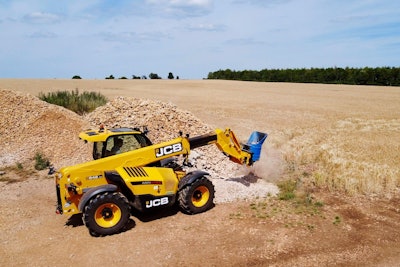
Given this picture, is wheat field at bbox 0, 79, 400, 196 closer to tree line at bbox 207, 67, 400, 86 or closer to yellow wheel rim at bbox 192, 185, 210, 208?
yellow wheel rim at bbox 192, 185, 210, 208

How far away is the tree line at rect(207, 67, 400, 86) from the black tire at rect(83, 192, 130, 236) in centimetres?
6258

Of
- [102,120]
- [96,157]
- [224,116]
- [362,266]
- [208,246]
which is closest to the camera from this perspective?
[362,266]

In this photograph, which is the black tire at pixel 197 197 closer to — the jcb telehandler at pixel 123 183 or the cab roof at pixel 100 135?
the jcb telehandler at pixel 123 183

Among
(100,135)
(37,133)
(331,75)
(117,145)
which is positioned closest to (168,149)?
(117,145)

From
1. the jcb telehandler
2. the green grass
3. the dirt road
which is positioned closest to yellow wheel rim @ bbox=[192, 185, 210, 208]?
the jcb telehandler

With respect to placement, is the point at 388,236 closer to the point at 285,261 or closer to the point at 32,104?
the point at 285,261

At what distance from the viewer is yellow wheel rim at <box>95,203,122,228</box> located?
870cm

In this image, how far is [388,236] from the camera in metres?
8.94

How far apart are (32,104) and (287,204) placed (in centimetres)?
1383

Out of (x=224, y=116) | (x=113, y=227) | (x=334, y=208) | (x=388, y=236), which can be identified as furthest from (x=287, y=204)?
(x=224, y=116)

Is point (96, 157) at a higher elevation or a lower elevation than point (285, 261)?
higher

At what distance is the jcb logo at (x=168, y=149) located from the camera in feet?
32.0

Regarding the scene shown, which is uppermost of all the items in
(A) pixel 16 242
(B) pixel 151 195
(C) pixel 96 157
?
(C) pixel 96 157

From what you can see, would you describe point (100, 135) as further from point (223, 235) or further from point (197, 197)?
point (223, 235)
